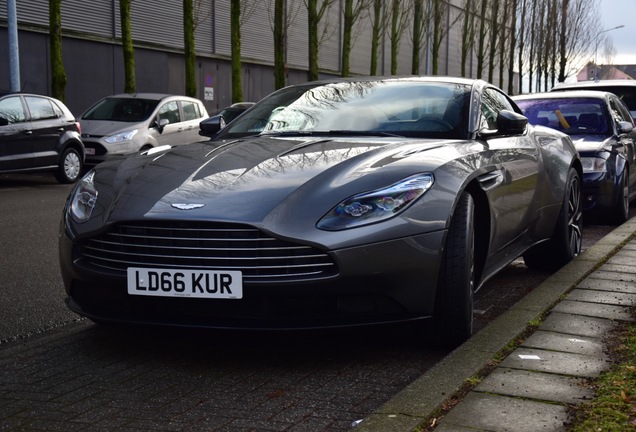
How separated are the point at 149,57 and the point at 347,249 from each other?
29239 millimetres

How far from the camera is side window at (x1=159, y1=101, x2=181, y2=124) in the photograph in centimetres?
1915

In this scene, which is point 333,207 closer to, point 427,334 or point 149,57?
point 427,334

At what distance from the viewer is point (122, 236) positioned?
13.8 ft

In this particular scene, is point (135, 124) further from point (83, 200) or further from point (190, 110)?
point (83, 200)

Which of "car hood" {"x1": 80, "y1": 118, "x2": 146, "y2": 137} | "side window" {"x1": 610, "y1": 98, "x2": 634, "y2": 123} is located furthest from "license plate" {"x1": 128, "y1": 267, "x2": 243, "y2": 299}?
"car hood" {"x1": 80, "y1": 118, "x2": 146, "y2": 137}

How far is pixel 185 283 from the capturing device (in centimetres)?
403

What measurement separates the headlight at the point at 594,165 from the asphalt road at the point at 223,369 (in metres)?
4.40

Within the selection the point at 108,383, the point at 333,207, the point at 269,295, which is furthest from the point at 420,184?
the point at 108,383

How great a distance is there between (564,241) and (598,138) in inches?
158

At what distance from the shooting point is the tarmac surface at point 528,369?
3238 millimetres

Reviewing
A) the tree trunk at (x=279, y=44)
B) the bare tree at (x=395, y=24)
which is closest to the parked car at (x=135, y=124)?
the tree trunk at (x=279, y=44)

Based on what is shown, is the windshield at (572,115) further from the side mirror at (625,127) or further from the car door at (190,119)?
the car door at (190,119)

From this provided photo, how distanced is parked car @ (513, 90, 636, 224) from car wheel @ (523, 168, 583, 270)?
9.01ft

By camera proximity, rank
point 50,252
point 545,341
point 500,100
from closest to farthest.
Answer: point 545,341 < point 500,100 < point 50,252
